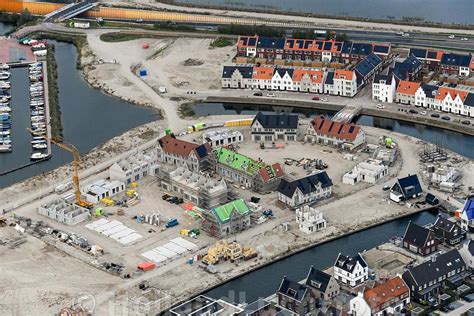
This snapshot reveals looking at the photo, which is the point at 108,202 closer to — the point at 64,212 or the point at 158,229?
the point at 64,212

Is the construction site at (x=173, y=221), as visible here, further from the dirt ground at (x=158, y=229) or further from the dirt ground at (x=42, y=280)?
the dirt ground at (x=42, y=280)

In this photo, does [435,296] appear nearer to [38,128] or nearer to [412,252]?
[412,252]

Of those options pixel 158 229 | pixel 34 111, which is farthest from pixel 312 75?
pixel 158 229

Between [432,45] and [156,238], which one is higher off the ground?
[432,45]

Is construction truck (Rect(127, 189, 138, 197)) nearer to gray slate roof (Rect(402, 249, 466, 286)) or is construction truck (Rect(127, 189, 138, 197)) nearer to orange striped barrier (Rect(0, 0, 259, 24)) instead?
gray slate roof (Rect(402, 249, 466, 286))

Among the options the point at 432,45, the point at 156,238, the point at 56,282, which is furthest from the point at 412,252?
the point at 432,45

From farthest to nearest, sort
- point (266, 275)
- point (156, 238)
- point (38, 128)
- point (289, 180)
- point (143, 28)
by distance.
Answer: point (143, 28)
point (38, 128)
point (289, 180)
point (156, 238)
point (266, 275)
